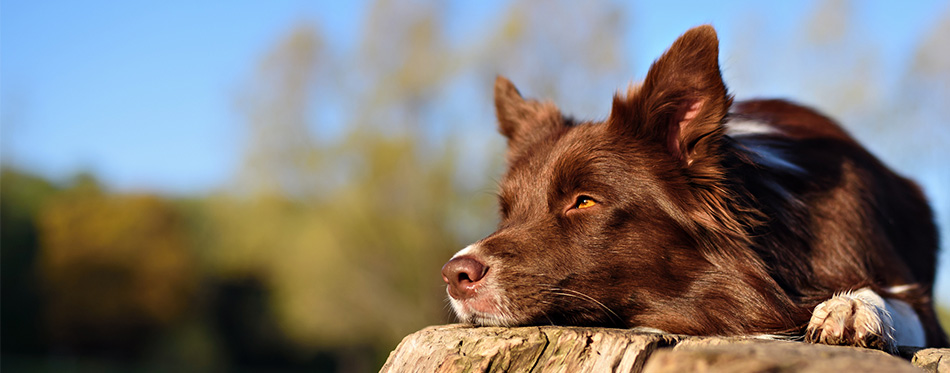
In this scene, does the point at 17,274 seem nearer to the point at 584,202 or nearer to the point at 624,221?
the point at 584,202

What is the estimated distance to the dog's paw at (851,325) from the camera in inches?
127

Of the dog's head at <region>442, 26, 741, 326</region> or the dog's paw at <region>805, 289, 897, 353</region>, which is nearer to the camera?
the dog's paw at <region>805, 289, 897, 353</region>

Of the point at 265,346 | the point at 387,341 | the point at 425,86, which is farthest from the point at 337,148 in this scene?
the point at 265,346

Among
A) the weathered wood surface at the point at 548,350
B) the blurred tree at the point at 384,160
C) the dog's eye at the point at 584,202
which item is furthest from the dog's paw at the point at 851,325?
the blurred tree at the point at 384,160

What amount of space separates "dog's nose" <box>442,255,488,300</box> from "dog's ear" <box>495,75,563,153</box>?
4.82ft

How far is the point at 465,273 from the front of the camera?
12.0ft

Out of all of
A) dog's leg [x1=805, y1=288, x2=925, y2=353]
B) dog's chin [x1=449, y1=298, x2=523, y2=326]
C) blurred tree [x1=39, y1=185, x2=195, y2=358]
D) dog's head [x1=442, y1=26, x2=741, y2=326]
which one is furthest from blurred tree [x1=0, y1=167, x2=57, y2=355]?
dog's leg [x1=805, y1=288, x2=925, y2=353]

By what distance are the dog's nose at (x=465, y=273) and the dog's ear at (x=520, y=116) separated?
4.82 feet

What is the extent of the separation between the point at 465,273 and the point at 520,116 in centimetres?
188

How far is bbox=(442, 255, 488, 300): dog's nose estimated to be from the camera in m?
3.62

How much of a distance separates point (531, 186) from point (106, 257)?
1601 inches

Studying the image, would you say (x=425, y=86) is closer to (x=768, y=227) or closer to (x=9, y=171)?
(x=768, y=227)

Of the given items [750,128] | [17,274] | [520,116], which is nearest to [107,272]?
[17,274]

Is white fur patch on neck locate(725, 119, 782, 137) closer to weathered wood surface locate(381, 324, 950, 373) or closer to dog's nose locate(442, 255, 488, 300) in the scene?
weathered wood surface locate(381, 324, 950, 373)
